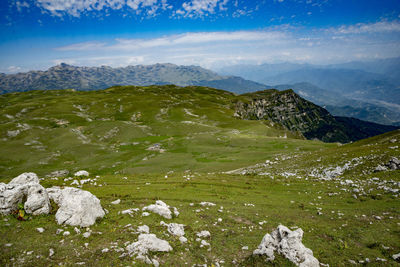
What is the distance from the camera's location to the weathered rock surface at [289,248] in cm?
1320

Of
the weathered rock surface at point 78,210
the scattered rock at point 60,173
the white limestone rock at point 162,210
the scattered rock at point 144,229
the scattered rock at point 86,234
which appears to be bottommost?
the scattered rock at point 60,173

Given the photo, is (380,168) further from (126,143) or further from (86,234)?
(126,143)

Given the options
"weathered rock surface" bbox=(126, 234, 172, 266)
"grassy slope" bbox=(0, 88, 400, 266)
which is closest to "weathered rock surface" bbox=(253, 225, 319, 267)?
"grassy slope" bbox=(0, 88, 400, 266)

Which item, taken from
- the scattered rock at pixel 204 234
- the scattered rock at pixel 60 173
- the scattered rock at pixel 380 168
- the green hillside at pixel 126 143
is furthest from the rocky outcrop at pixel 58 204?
the scattered rock at pixel 60 173

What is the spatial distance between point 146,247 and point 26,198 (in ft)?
42.2

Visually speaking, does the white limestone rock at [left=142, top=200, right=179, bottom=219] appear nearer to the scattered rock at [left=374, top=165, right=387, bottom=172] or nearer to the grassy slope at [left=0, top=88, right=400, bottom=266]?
the grassy slope at [left=0, top=88, right=400, bottom=266]

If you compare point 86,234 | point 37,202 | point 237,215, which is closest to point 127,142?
point 37,202

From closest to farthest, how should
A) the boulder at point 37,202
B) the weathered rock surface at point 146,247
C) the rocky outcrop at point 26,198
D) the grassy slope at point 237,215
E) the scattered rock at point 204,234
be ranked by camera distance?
the weathered rock surface at point 146,247, the grassy slope at point 237,215, the scattered rock at point 204,234, the rocky outcrop at point 26,198, the boulder at point 37,202

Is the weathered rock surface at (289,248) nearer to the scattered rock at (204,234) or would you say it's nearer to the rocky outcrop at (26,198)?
the scattered rock at (204,234)

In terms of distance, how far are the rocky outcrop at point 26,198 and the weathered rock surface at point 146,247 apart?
31.3ft

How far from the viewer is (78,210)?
54.9 ft

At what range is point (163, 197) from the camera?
26.3m

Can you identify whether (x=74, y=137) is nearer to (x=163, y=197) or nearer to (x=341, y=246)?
(x=163, y=197)

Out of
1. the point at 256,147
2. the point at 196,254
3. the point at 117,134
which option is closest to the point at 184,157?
the point at 256,147
